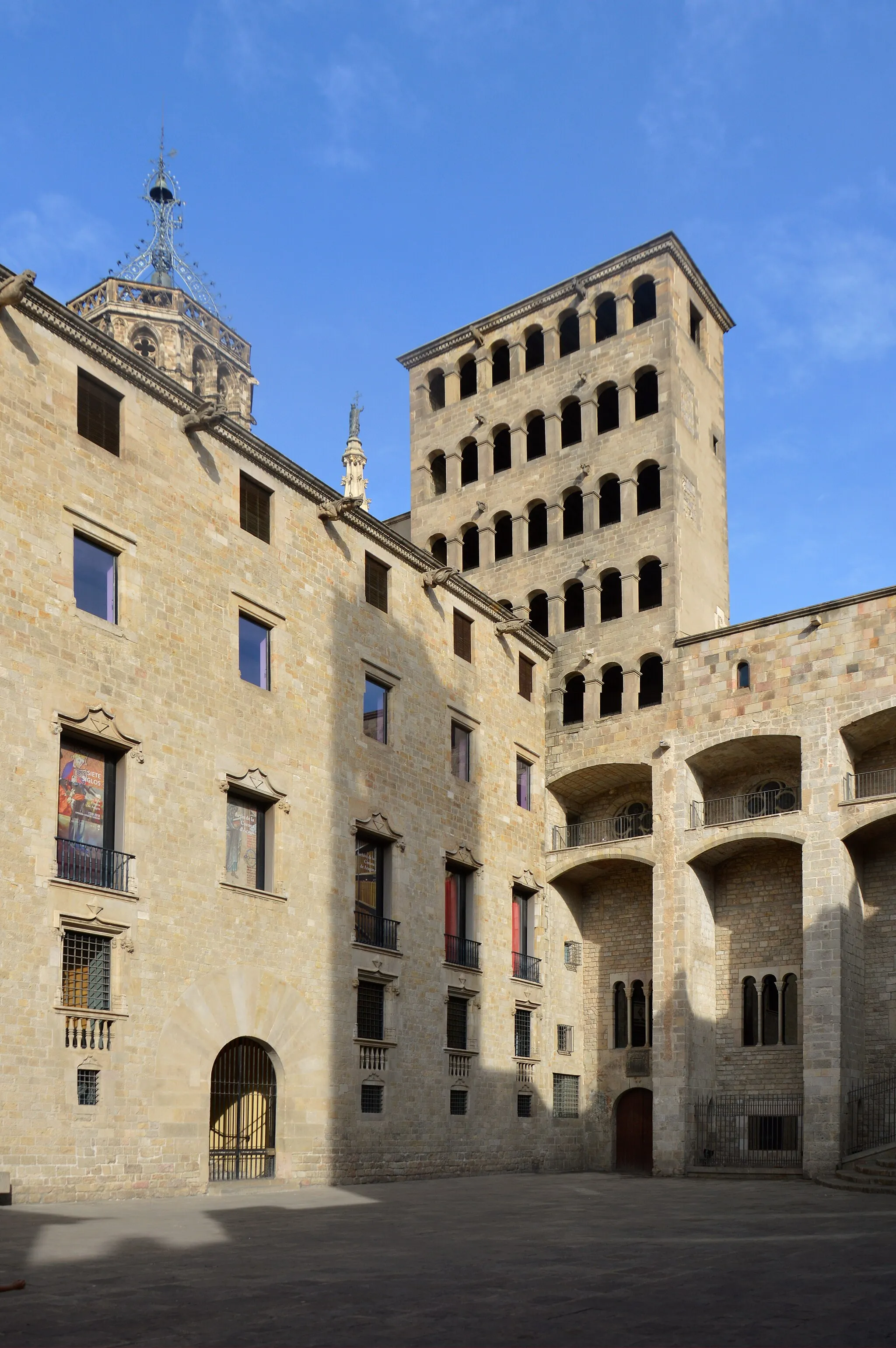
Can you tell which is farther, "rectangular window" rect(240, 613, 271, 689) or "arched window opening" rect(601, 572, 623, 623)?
"arched window opening" rect(601, 572, 623, 623)

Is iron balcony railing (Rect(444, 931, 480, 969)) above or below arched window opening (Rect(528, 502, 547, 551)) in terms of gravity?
below

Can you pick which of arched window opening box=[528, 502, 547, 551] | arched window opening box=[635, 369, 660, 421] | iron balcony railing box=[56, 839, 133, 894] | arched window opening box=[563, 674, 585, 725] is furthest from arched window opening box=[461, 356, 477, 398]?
iron balcony railing box=[56, 839, 133, 894]

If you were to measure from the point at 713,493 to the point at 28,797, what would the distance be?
76.2 feet

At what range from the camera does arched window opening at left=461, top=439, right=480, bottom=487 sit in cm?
3912

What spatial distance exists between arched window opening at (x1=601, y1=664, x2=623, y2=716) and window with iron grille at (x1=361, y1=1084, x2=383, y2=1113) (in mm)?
12311

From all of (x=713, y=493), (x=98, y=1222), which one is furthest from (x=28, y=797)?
(x=713, y=493)

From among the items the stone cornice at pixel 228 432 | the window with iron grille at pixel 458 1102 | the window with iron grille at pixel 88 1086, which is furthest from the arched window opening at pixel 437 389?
the window with iron grille at pixel 88 1086

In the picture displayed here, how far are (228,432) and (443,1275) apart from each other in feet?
56.1

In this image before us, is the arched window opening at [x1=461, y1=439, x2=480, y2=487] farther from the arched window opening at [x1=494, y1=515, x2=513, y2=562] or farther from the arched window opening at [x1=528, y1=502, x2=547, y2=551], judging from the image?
the arched window opening at [x1=528, y1=502, x2=547, y2=551]

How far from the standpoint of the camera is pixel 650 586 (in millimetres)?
35844

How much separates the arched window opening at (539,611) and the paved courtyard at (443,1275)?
19.4 meters

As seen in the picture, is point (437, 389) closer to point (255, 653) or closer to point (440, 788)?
point (440, 788)

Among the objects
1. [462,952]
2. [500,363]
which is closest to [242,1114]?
[462,952]

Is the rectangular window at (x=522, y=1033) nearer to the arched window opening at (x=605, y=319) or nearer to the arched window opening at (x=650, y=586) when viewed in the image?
the arched window opening at (x=650, y=586)
